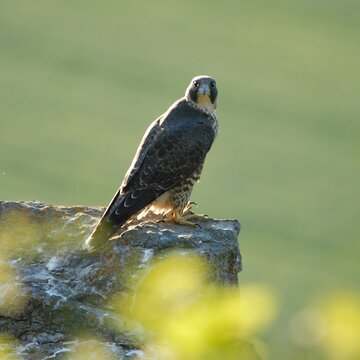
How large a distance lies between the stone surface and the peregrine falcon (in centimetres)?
24

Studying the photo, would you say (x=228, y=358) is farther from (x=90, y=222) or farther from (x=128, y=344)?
(x=90, y=222)

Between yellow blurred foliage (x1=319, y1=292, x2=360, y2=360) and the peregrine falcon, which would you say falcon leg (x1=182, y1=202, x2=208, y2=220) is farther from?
yellow blurred foliage (x1=319, y1=292, x2=360, y2=360)

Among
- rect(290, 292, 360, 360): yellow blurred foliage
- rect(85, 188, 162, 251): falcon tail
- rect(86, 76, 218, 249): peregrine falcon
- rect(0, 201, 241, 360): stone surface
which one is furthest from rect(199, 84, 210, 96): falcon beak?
rect(290, 292, 360, 360): yellow blurred foliage

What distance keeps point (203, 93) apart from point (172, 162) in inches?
26.9

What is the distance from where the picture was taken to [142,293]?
3.58 meters

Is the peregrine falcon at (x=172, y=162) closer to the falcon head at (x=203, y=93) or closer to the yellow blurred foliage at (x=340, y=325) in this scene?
the falcon head at (x=203, y=93)

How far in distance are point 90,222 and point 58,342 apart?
1.16m

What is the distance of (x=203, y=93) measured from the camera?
19.2 feet

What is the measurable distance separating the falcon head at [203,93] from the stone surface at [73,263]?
1.22 metres

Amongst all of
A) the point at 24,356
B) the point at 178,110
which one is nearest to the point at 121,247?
the point at 24,356

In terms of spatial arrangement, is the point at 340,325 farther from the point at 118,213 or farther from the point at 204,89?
the point at 204,89

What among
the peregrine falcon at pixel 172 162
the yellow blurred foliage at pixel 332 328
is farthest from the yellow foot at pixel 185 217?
the yellow blurred foliage at pixel 332 328

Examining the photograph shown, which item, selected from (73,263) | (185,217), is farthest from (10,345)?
(185,217)

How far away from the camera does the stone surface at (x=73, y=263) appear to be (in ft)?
12.1
